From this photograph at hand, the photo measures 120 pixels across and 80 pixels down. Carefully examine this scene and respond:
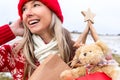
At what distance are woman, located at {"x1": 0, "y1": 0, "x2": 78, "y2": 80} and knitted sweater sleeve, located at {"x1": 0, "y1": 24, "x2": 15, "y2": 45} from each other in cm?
15

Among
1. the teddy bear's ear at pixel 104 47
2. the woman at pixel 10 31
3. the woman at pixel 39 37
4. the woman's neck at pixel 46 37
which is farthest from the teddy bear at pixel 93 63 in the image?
the woman at pixel 10 31

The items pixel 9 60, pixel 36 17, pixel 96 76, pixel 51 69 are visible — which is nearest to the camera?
pixel 96 76

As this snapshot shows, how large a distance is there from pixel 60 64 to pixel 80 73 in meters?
0.15

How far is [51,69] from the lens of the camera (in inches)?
106

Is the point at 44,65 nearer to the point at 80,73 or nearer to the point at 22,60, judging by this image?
the point at 80,73

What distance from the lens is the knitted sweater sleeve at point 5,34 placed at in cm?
333

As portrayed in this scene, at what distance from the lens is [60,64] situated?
2729mm

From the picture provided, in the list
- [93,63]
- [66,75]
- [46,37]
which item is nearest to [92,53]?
[93,63]

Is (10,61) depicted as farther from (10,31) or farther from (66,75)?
(66,75)

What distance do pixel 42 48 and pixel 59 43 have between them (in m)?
0.12

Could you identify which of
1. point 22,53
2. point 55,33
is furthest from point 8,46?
point 55,33

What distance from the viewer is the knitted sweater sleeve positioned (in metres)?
3.33

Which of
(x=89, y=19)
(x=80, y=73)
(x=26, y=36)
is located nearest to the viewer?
(x=80, y=73)

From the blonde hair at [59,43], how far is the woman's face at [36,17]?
58 mm
